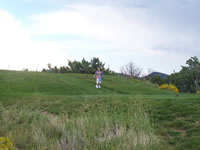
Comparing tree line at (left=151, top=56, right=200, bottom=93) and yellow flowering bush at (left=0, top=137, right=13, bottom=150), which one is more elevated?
tree line at (left=151, top=56, right=200, bottom=93)

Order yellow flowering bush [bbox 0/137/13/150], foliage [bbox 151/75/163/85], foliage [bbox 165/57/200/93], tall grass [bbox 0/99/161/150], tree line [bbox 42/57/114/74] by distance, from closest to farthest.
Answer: yellow flowering bush [bbox 0/137/13/150], tall grass [bbox 0/99/161/150], tree line [bbox 42/57/114/74], foliage [bbox 165/57/200/93], foliage [bbox 151/75/163/85]

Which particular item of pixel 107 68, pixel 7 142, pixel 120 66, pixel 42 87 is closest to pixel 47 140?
pixel 7 142

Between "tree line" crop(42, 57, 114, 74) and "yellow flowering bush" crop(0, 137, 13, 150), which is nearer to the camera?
"yellow flowering bush" crop(0, 137, 13, 150)

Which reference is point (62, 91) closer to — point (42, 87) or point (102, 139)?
point (42, 87)

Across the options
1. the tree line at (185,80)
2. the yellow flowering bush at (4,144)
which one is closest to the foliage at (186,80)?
the tree line at (185,80)

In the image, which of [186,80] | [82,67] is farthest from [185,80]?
[82,67]

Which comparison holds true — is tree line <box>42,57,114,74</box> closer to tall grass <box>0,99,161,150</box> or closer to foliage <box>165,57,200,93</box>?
foliage <box>165,57,200,93</box>

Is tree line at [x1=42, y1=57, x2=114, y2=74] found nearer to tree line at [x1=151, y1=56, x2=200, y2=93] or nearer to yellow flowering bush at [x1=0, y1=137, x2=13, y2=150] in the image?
tree line at [x1=151, y1=56, x2=200, y2=93]

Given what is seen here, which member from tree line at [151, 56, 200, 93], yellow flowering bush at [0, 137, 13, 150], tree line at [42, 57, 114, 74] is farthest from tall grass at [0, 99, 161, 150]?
tree line at [151, 56, 200, 93]

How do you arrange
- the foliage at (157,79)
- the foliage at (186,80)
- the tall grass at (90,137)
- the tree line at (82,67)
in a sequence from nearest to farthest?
the tall grass at (90,137)
the tree line at (82,67)
the foliage at (186,80)
the foliage at (157,79)

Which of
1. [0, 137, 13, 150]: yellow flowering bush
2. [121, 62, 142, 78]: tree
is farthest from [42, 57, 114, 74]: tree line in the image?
[0, 137, 13, 150]: yellow flowering bush

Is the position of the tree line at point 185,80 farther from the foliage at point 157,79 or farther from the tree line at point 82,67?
the tree line at point 82,67

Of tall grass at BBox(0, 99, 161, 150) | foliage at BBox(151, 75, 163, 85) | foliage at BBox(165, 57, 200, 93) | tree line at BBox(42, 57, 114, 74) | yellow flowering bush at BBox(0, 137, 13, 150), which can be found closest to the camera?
yellow flowering bush at BBox(0, 137, 13, 150)

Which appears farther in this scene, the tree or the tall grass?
the tree
